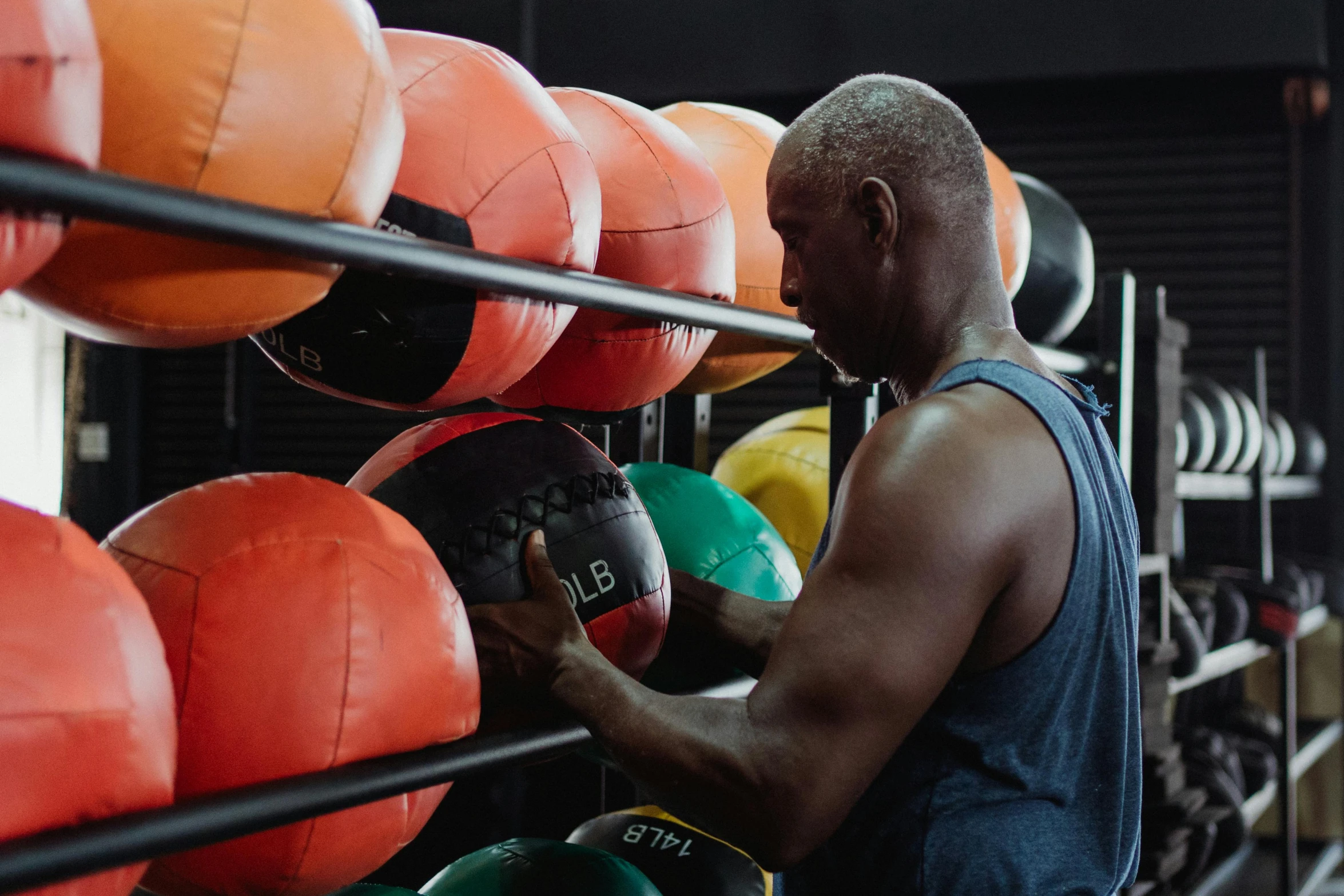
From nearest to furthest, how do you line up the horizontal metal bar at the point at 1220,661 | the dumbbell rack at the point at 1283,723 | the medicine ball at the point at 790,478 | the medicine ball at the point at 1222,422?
the medicine ball at the point at 790,478 → the horizontal metal bar at the point at 1220,661 → the dumbbell rack at the point at 1283,723 → the medicine ball at the point at 1222,422

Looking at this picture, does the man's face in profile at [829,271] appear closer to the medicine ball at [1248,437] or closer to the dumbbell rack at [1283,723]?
the dumbbell rack at [1283,723]

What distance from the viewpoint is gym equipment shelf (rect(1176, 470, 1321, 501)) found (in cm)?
413

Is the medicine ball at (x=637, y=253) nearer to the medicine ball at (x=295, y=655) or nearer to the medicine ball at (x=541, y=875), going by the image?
the medicine ball at (x=295, y=655)

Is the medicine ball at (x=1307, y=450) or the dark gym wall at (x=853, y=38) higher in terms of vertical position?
the dark gym wall at (x=853, y=38)

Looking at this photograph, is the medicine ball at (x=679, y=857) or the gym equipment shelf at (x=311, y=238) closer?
the gym equipment shelf at (x=311, y=238)

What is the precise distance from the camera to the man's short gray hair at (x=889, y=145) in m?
1.37

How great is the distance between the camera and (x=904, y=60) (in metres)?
5.77

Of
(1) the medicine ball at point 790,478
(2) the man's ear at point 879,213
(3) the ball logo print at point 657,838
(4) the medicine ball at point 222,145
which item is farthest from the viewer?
(1) the medicine ball at point 790,478

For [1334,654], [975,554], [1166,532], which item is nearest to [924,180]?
[975,554]

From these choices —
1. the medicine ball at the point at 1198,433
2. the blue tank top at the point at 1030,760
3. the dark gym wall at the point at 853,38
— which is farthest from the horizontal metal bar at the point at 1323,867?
the blue tank top at the point at 1030,760

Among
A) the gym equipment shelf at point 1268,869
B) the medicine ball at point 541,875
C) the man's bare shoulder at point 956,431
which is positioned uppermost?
the man's bare shoulder at point 956,431

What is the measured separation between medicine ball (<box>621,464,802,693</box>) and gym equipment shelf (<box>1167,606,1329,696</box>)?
2142mm

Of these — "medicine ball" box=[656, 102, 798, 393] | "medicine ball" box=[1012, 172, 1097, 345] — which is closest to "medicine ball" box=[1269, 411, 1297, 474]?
"medicine ball" box=[1012, 172, 1097, 345]

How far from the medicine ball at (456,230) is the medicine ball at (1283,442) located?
193 inches
